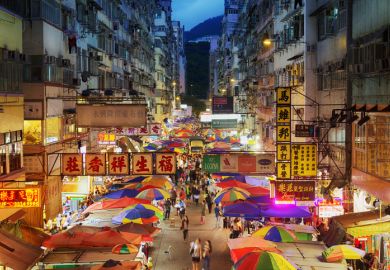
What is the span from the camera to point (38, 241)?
18.2 meters

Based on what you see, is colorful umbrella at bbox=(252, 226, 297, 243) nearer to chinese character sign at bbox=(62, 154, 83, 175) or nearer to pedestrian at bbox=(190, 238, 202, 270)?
pedestrian at bbox=(190, 238, 202, 270)

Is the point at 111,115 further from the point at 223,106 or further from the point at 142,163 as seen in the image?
the point at 223,106

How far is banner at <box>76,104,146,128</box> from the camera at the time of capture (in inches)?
857

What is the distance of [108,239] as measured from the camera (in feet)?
57.9

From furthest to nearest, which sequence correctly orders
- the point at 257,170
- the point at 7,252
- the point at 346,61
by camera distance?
Result: the point at 257,170
the point at 346,61
the point at 7,252

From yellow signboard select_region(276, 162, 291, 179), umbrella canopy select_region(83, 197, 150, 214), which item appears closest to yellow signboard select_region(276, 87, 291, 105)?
yellow signboard select_region(276, 162, 291, 179)

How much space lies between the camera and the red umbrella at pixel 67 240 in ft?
57.1

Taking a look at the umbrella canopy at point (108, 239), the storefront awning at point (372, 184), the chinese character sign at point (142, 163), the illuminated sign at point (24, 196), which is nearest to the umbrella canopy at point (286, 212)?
the storefront awning at point (372, 184)

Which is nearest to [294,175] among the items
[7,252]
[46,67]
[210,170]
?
[210,170]

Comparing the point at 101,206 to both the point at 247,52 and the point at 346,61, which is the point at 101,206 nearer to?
the point at 346,61

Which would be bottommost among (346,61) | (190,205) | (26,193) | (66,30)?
(190,205)

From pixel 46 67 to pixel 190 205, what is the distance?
47.6 ft

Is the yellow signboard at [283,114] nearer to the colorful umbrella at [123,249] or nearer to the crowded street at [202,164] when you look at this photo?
the crowded street at [202,164]

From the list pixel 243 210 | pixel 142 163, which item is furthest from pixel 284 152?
pixel 142 163
